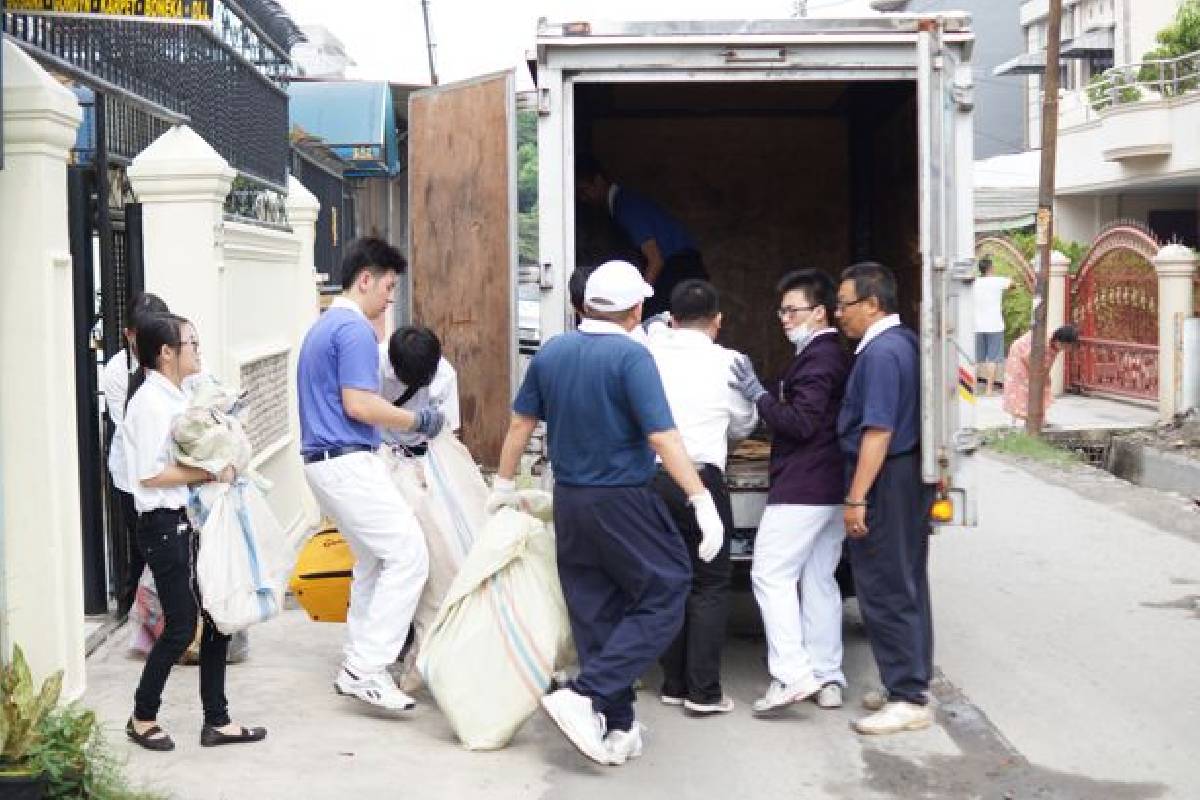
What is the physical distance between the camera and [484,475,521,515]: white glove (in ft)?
21.9

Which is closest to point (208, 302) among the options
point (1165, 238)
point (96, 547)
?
point (96, 547)

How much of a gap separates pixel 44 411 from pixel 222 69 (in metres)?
5.28

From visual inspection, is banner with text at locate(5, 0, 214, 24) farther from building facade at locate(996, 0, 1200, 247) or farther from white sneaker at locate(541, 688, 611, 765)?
building facade at locate(996, 0, 1200, 247)

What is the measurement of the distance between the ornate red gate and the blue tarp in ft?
29.3

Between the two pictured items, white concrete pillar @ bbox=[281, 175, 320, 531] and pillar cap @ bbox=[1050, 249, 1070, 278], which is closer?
white concrete pillar @ bbox=[281, 175, 320, 531]

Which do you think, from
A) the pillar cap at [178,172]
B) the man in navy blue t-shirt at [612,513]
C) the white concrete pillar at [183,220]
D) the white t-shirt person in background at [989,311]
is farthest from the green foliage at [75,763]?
the white t-shirt person in background at [989,311]

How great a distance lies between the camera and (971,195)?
7156 mm

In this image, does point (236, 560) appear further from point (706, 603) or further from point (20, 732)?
point (706, 603)

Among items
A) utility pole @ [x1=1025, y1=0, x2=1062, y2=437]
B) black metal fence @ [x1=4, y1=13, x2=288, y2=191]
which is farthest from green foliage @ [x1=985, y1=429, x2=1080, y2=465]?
black metal fence @ [x1=4, y1=13, x2=288, y2=191]

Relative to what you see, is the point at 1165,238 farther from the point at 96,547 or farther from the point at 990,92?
the point at 96,547

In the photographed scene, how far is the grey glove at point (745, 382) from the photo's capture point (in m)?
7.00

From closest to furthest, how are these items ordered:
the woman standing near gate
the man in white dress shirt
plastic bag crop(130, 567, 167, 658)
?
the man in white dress shirt, plastic bag crop(130, 567, 167, 658), the woman standing near gate

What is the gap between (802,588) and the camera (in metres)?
7.24

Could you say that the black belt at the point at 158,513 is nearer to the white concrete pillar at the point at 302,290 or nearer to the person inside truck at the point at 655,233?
the person inside truck at the point at 655,233
